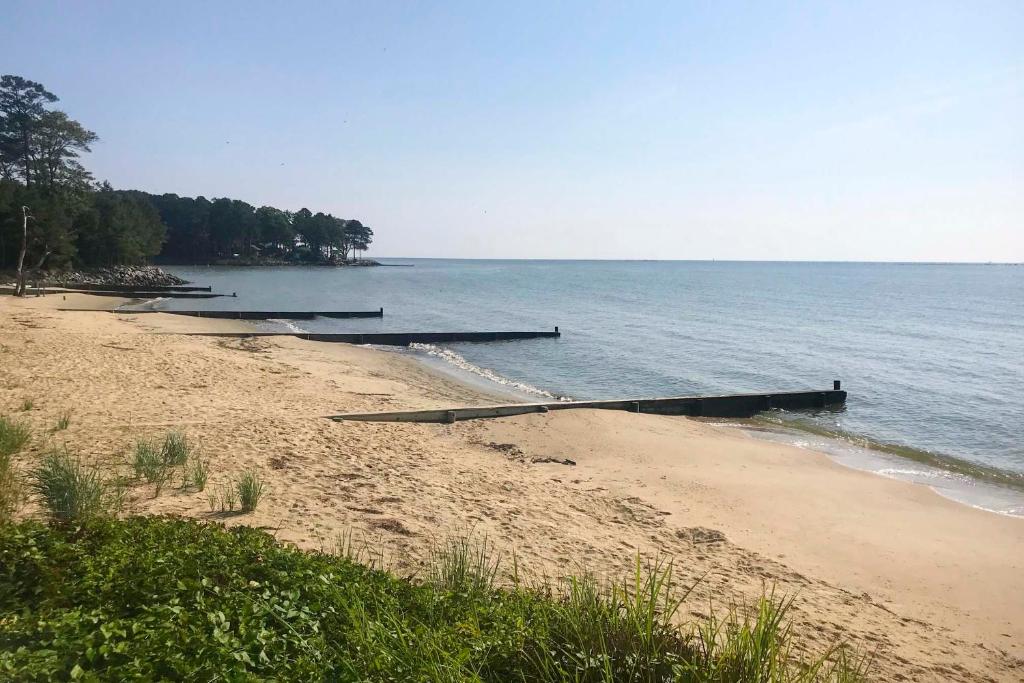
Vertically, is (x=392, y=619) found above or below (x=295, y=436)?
above

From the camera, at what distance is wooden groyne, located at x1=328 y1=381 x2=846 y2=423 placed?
46.2 feet

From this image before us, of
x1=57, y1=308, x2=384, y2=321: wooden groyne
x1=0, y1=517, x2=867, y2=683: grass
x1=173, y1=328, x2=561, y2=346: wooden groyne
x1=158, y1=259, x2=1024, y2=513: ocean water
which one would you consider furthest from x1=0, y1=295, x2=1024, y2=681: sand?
x1=57, y1=308, x2=384, y2=321: wooden groyne

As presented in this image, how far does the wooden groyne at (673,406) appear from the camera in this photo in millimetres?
14070

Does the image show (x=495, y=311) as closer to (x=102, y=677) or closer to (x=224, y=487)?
(x=224, y=487)

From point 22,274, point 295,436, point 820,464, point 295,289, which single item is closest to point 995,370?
point 820,464

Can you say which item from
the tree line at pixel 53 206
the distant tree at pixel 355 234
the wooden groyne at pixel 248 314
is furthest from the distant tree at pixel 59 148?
the distant tree at pixel 355 234

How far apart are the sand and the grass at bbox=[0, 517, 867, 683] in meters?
1.78

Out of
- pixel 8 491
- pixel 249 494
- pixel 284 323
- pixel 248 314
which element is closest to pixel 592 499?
pixel 249 494

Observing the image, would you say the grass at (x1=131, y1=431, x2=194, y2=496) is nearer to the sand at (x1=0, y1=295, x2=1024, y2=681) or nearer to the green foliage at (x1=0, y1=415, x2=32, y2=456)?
the sand at (x1=0, y1=295, x2=1024, y2=681)

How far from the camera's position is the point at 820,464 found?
14.0 metres

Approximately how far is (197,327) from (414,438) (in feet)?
71.3

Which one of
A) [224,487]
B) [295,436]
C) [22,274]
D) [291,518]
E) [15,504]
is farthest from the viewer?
[22,274]

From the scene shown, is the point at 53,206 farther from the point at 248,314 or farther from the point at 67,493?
the point at 67,493

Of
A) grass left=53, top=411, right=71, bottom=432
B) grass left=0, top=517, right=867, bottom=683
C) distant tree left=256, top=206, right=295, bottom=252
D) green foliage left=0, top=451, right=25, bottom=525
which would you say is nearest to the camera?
grass left=0, top=517, right=867, bottom=683
